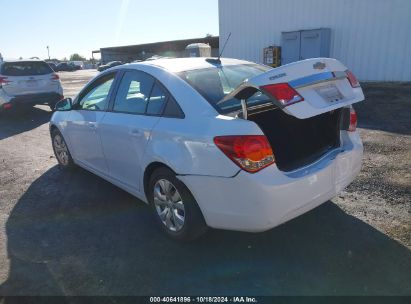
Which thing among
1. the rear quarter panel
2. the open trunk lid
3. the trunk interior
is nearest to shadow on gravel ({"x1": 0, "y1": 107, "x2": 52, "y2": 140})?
the rear quarter panel

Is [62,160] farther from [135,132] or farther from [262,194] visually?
[262,194]

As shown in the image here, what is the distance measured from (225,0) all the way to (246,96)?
55.1ft

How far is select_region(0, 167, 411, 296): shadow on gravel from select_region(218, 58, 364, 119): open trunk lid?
1.20 m

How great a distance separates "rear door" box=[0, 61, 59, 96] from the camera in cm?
999

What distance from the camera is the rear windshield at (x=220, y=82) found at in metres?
2.98

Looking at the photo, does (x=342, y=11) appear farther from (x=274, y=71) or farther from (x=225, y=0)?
(x=274, y=71)

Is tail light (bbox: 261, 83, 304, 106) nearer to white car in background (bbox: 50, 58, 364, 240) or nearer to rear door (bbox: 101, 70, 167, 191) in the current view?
white car in background (bbox: 50, 58, 364, 240)

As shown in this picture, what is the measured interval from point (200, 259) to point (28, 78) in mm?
9240

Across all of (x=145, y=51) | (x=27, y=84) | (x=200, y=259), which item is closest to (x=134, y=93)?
(x=200, y=259)

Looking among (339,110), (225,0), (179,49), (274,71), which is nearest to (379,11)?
(225,0)

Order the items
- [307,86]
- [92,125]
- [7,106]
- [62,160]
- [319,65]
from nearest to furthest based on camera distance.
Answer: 1. [307,86]
2. [319,65]
3. [92,125]
4. [62,160]
5. [7,106]

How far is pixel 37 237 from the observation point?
3.60 metres

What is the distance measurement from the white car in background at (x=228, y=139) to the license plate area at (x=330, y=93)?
1 centimetres

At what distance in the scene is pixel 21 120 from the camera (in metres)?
10.4
